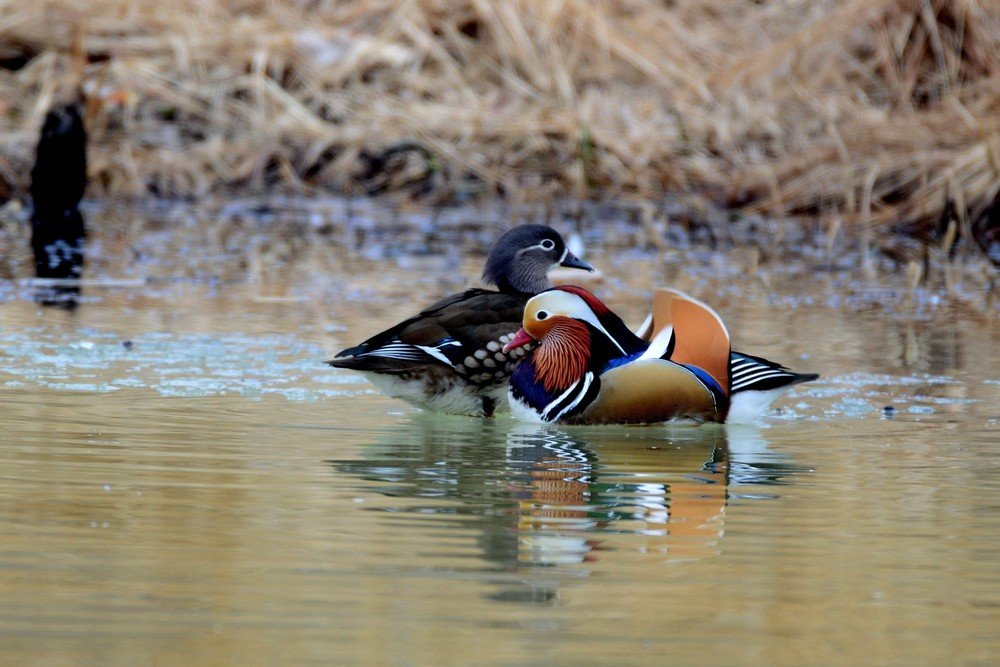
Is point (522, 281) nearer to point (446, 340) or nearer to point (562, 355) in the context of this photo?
point (446, 340)

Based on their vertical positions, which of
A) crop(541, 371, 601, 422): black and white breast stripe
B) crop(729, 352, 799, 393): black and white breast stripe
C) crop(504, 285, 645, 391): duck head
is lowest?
crop(541, 371, 601, 422): black and white breast stripe

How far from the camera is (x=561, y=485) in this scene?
14.7 ft

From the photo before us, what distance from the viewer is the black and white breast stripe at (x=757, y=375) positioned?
5.57 metres

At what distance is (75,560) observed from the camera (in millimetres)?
3539

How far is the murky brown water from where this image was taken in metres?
3.12

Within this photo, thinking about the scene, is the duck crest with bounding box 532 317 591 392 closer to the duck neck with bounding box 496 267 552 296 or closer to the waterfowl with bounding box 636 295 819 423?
the waterfowl with bounding box 636 295 819 423

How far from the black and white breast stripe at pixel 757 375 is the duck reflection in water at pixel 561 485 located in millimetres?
155

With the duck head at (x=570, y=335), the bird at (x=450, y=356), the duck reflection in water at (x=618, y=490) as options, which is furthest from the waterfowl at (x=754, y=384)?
the bird at (x=450, y=356)

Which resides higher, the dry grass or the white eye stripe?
the dry grass

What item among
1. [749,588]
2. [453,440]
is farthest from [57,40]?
[749,588]

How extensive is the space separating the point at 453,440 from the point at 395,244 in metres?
5.55

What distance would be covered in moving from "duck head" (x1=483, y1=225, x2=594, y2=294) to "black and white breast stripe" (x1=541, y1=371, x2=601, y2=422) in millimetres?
1344

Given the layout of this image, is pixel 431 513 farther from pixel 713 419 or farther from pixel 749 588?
pixel 713 419

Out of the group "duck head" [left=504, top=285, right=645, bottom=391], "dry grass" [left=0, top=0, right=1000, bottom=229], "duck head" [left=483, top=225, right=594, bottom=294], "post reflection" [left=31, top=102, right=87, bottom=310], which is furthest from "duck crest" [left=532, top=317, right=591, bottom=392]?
"dry grass" [left=0, top=0, right=1000, bottom=229]
